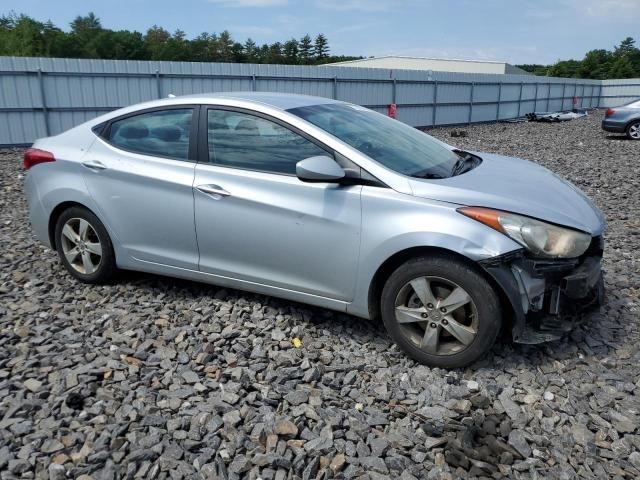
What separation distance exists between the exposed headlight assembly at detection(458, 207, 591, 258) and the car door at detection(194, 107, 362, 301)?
2.41 feet

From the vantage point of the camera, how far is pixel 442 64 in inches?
2135

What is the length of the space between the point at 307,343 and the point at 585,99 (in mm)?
43728

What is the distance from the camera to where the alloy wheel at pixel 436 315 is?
10.2 ft

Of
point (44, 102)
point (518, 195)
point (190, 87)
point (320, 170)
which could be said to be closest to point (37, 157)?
point (320, 170)

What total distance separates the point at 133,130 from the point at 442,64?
179ft

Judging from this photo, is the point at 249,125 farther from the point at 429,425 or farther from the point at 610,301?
the point at 610,301

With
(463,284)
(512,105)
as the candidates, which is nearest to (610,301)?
(463,284)

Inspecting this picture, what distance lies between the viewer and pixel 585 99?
4084 cm

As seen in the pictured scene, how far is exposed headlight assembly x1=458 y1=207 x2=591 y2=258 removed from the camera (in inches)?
118

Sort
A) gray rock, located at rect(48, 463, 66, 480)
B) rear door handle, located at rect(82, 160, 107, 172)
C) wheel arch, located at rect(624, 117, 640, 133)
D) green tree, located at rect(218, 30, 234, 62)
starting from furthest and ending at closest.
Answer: green tree, located at rect(218, 30, 234, 62) < wheel arch, located at rect(624, 117, 640, 133) < rear door handle, located at rect(82, 160, 107, 172) < gray rock, located at rect(48, 463, 66, 480)

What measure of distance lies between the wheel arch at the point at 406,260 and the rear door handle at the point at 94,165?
2.30 metres

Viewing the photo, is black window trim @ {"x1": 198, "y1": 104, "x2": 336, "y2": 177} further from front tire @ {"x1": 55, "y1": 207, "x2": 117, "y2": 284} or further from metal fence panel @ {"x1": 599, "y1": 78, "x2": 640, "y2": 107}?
metal fence panel @ {"x1": 599, "y1": 78, "x2": 640, "y2": 107}

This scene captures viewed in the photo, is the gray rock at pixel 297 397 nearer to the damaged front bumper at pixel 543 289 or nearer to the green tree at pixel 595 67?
the damaged front bumper at pixel 543 289

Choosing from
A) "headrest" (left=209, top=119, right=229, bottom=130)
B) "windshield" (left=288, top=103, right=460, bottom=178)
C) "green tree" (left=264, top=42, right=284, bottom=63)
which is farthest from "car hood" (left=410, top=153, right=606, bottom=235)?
"green tree" (left=264, top=42, right=284, bottom=63)
